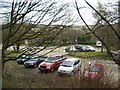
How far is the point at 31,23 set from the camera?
5.20 metres

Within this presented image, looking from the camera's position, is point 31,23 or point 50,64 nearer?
point 31,23

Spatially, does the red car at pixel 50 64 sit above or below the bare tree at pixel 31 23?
below

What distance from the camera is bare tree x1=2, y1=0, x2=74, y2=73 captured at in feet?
15.3

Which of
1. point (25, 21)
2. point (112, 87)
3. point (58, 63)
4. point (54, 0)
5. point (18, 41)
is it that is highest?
point (54, 0)

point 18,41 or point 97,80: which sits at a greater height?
point 18,41

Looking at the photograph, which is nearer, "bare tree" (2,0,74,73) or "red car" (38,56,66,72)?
"bare tree" (2,0,74,73)

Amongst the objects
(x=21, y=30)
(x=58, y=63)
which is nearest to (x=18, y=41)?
(x=21, y=30)

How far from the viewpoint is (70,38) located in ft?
18.4

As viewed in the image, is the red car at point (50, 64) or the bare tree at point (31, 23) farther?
the red car at point (50, 64)

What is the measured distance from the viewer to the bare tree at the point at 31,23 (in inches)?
183

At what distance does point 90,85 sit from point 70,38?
2.13 m

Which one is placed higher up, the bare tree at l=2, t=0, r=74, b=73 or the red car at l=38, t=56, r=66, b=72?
the bare tree at l=2, t=0, r=74, b=73

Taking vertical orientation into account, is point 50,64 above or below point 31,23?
below

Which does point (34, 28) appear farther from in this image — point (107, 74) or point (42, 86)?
point (107, 74)
